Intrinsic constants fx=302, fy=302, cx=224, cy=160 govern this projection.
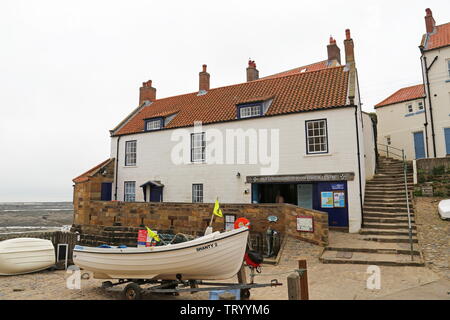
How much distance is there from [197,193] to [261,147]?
5.14 m

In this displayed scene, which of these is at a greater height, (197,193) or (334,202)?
(197,193)

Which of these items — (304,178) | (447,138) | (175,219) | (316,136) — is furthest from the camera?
(447,138)

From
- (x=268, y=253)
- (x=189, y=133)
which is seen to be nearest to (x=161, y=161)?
(x=189, y=133)

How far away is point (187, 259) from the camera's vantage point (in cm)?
709

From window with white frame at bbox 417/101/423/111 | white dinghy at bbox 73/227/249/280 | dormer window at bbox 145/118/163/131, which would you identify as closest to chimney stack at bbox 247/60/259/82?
dormer window at bbox 145/118/163/131

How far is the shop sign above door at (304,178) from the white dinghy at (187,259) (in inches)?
348

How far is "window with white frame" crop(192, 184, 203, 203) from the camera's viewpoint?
62.2ft

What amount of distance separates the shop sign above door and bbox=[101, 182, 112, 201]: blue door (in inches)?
433

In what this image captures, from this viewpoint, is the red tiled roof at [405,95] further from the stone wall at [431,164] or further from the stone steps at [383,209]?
the stone steps at [383,209]

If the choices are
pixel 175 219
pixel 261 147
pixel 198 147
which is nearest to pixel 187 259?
pixel 175 219

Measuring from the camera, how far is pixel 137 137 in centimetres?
2227

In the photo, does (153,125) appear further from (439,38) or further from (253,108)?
(439,38)

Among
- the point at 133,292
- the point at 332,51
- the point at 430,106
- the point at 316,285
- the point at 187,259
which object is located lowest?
the point at 316,285

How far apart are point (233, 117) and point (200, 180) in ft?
14.5
